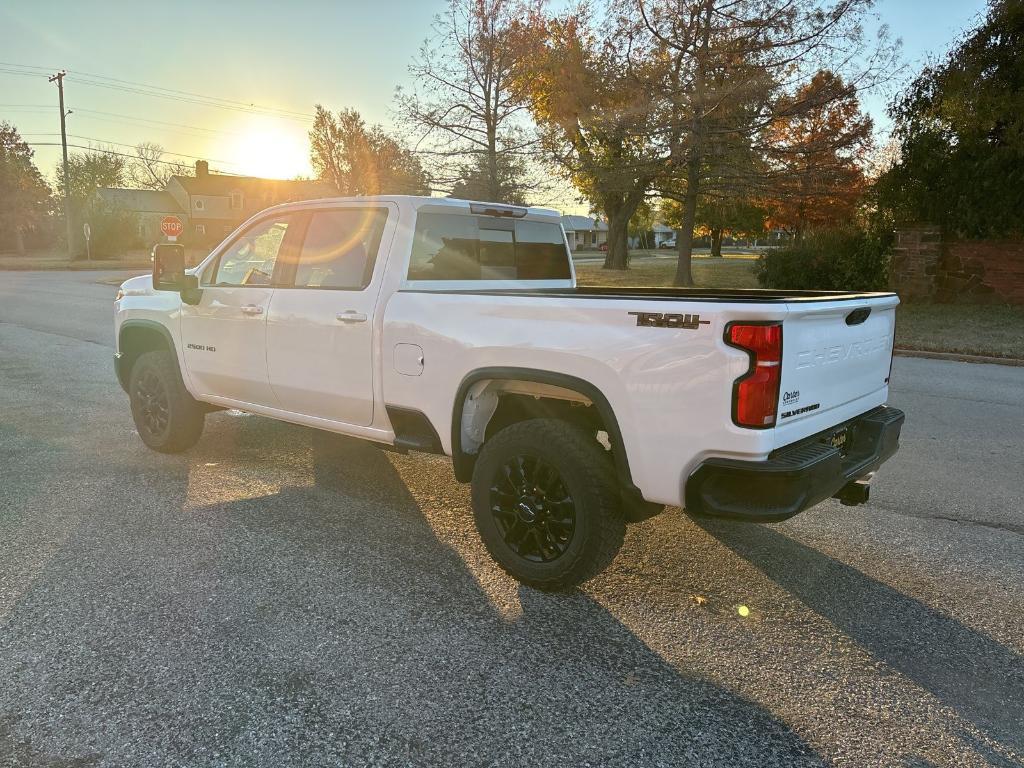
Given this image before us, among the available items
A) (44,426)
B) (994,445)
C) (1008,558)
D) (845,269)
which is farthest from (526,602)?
(845,269)

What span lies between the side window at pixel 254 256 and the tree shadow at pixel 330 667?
5.95ft

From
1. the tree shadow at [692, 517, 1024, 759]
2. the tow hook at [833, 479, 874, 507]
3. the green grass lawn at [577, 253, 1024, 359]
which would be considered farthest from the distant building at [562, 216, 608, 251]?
the tow hook at [833, 479, 874, 507]

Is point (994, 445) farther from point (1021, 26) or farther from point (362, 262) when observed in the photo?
point (1021, 26)

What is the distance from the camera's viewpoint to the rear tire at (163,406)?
5.75m

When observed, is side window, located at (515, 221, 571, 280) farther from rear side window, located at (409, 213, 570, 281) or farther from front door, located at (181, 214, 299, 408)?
front door, located at (181, 214, 299, 408)

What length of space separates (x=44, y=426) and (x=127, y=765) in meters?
5.51

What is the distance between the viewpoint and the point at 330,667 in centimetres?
299

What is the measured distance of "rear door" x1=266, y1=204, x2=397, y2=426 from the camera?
4.35 metres

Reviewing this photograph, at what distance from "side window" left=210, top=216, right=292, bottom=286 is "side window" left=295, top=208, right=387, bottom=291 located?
1.03 ft

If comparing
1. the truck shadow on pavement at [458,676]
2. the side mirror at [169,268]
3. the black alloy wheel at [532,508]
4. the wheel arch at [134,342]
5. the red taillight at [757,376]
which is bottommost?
the truck shadow on pavement at [458,676]

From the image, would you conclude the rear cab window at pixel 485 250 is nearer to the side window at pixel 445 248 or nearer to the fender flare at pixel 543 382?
the side window at pixel 445 248

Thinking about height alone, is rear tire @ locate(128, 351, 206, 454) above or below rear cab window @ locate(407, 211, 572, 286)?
below

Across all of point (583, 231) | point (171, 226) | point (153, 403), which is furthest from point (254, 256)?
point (583, 231)

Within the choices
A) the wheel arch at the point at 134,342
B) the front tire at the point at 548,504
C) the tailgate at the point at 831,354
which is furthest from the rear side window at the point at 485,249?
the wheel arch at the point at 134,342
